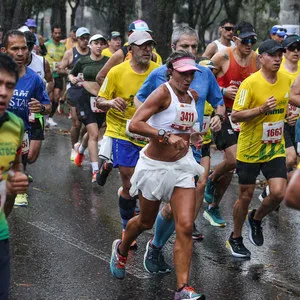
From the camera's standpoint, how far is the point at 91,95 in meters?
12.2

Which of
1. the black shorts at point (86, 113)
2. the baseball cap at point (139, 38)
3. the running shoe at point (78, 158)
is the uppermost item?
the baseball cap at point (139, 38)

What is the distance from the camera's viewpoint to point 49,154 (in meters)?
14.3

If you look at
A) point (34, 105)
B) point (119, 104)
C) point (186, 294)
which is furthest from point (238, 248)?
point (34, 105)

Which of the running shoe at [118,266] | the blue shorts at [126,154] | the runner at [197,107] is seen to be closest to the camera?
the running shoe at [118,266]

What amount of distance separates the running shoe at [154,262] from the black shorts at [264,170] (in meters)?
1.15

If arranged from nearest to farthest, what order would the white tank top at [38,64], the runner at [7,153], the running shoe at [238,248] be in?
the runner at [7,153]
the running shoe at [238,248]
the white tank top at [38,64]

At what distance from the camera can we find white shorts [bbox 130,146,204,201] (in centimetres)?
642

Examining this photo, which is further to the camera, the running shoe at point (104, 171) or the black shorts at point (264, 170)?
the running shoe at point (104, 171)

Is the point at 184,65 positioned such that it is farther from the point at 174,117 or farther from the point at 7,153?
the point at 7,153

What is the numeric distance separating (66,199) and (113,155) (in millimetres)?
2274

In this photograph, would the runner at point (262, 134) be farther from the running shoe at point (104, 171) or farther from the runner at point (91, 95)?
the runner at point (91, 95)

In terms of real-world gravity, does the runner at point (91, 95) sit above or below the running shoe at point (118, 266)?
above

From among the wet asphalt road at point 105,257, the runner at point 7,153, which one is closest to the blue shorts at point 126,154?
the wet asphalt road at point 105,257

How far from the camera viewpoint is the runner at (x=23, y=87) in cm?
795
